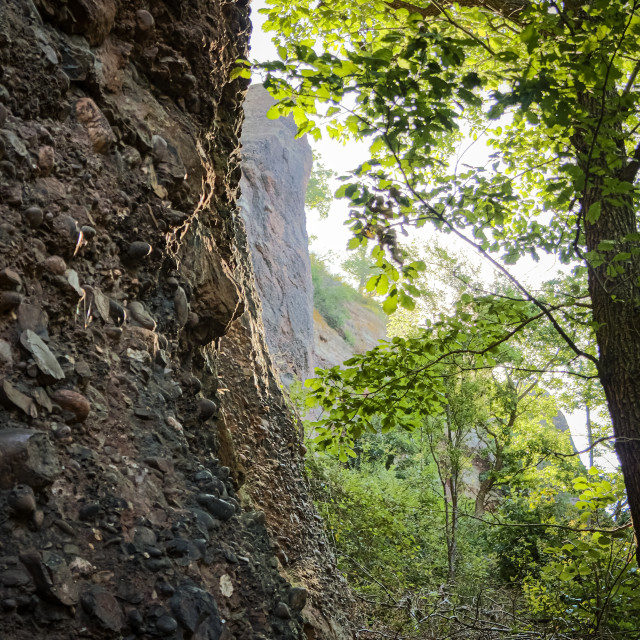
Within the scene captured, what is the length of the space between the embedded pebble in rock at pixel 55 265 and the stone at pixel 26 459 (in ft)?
2.06

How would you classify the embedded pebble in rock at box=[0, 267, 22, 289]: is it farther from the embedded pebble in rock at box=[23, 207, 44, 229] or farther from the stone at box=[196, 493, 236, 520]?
the stone at box=[196, 493, 236, 520]

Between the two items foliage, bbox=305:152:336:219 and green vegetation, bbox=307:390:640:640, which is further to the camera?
foliage, bbox=305:152:336:219

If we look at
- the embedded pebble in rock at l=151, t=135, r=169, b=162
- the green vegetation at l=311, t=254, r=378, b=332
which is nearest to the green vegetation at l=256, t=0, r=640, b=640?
the embedded pebble in rock at l=151, t=135, r=169, b=162

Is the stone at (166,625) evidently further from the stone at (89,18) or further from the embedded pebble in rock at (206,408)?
the stone at (89,18)

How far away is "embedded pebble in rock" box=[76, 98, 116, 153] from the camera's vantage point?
2324 millimetres

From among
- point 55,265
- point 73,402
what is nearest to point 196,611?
point 73,402

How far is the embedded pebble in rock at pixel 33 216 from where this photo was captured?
1909 mm

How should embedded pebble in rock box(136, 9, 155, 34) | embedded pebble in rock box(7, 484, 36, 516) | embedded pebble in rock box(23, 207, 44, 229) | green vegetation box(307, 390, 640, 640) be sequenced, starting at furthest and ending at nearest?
green vegetation box(307, 390, 640, 640) < embedded pebble in rock box(136, 9, 155, 34) < embedded pebble in rock box(23, 207, 44, 229) < embedded pebble in rock box(7, 484, 36, 516)

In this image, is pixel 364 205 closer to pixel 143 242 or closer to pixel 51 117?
pixel 143 242

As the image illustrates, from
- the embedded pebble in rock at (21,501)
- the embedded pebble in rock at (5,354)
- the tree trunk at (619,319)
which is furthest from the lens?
the tree trunk at (619,319)

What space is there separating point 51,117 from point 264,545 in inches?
82.2

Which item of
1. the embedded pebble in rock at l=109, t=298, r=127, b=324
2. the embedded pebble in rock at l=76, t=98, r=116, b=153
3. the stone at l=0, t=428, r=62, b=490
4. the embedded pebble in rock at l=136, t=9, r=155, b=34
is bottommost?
the stone at l=0, t=428, r=62, b=490

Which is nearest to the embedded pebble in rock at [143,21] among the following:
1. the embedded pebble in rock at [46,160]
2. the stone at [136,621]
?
the embedded pebble in rock at [46,160]

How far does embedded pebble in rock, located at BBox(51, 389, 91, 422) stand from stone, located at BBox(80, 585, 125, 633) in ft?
1.84
